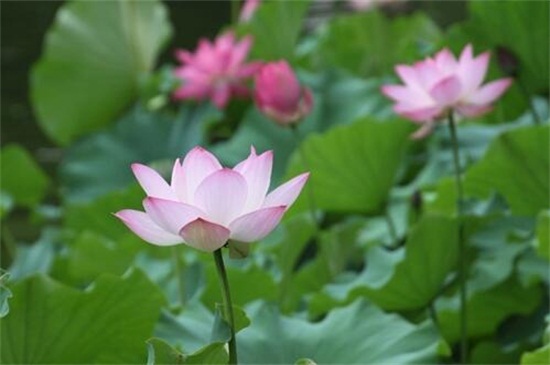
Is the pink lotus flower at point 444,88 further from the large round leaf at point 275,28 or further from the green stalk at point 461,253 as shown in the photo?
the large round leaf at point 275,28

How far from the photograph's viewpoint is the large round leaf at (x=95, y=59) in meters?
2.58

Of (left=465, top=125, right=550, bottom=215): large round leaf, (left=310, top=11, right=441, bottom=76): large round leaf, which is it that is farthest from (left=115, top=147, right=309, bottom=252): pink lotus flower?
(left=310, top=11, right=441, bottom=76): large round leaf

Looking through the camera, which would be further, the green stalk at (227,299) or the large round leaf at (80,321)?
the large round leaf at (80,321)

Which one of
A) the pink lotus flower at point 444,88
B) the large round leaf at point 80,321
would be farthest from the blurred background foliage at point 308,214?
the pink lotus flower at point 444,88

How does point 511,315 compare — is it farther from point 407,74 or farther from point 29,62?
point 29,62

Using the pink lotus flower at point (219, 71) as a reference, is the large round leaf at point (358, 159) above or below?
below

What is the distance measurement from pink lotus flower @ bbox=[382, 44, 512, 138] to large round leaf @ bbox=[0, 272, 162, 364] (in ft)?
1.03

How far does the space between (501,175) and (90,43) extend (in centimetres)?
137

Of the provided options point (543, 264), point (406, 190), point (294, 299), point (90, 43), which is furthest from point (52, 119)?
point (543, 264)

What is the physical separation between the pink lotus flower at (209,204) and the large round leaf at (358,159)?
82 centimetres

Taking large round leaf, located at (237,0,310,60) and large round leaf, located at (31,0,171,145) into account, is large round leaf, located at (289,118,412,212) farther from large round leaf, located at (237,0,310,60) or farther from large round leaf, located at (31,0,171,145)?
large round leaf, located at (31,0,171,145)

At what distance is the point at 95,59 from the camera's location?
8.53 ft

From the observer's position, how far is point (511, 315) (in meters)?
1.48

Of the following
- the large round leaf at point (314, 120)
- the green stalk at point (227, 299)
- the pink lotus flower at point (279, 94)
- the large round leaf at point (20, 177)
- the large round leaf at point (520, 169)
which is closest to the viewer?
the green stalk at point (227, 299)
